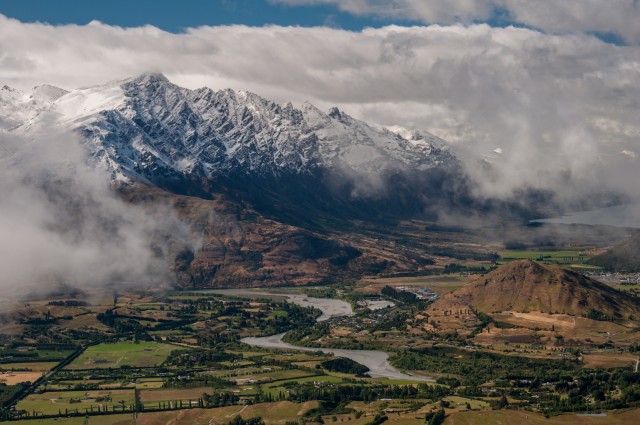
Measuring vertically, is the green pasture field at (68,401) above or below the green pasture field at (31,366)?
below

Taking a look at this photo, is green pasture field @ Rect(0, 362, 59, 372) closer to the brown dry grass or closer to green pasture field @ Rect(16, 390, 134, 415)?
green pasture field @ Rect(16, 390, 134, 415)

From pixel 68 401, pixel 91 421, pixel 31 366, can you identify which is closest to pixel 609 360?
pixel 91 421

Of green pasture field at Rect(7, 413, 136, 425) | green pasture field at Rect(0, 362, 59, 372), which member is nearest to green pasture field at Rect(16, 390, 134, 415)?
green pasture field at Rect(7, 413, 136, 425)

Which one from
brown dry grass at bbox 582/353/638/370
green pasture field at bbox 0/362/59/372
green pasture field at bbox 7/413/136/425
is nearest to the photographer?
green pasture field at bbox 7/413/136/425

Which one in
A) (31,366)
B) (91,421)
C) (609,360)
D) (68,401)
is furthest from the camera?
(31,366)

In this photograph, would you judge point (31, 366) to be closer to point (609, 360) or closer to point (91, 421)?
point (91, 421)

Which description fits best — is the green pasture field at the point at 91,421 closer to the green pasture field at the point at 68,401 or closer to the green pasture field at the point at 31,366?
the green pasture field at the point at 68,401

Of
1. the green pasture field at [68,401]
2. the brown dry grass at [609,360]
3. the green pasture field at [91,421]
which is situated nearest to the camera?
the green pasture field at [91,421]

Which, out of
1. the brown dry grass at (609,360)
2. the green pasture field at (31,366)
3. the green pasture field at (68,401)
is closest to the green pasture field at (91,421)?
the green pasture field at (68,401)

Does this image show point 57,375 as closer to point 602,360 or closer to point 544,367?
point 544,367

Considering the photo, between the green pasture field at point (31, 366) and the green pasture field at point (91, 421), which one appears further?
the green pasture field at point (31, 366)

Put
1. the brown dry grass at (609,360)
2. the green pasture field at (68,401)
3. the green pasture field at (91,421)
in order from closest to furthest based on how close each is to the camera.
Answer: the green pasture field at (91,421) < the green pasture field at (68,401) < the brown dry grass at (609,360)
